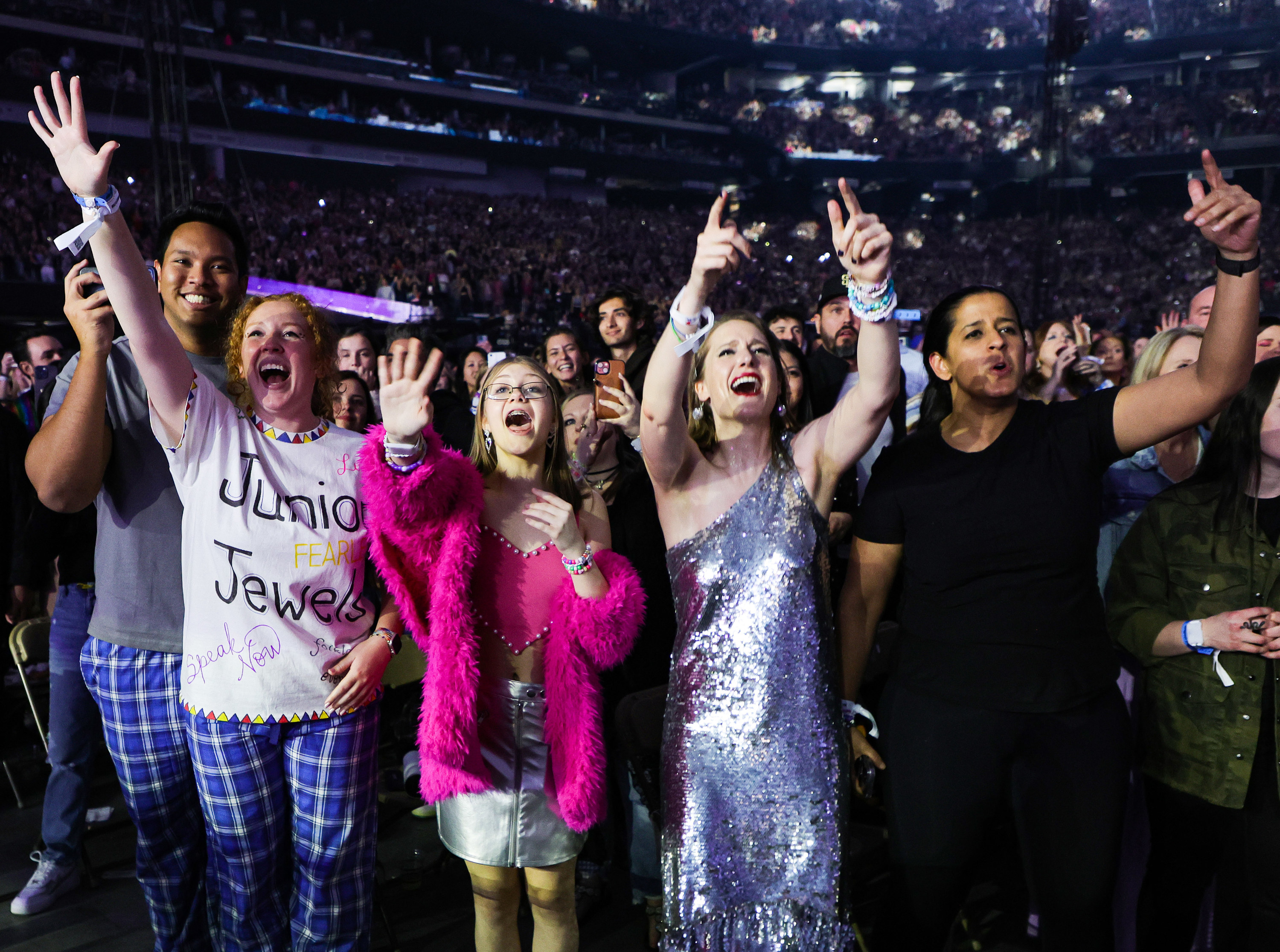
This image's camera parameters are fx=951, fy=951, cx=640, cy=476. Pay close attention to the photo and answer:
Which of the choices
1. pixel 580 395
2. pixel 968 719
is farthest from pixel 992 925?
pixel 580 395

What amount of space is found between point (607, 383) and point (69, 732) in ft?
6.86

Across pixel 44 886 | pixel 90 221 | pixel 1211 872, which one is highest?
pixel 90 221

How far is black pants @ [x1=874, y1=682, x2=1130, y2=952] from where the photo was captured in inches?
72.9

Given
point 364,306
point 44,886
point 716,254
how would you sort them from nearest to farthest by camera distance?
point 716,254 → point 44,886 → point 364,306

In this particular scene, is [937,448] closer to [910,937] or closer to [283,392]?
[910,937]

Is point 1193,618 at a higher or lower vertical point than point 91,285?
lower

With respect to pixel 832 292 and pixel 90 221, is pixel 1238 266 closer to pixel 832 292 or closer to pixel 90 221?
pixel 90 221

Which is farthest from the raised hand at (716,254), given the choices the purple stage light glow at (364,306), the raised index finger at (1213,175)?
the purple stage light glow at (364,306)

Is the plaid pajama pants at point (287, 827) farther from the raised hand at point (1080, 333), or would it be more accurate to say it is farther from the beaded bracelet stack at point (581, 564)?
the raised hand at point (1080, 333)

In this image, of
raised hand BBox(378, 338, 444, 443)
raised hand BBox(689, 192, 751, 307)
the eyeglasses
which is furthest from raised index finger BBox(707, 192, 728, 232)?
the eyeglasses

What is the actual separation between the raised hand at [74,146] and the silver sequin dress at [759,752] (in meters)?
1.32

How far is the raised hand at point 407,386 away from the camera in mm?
1757

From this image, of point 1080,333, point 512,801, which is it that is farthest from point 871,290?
point 1080,333

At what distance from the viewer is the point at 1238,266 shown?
70.1 inches
